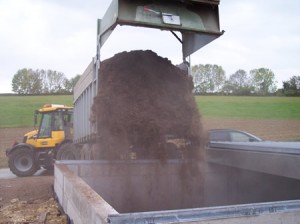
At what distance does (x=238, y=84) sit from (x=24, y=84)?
105ft

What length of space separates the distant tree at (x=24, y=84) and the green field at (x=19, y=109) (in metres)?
4.85

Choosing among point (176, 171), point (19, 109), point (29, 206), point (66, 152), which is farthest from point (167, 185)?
point (19, 109)

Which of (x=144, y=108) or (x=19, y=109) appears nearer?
(x=144, y=108)

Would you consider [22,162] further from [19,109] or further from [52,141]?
[19,109]

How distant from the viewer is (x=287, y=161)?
456 cm

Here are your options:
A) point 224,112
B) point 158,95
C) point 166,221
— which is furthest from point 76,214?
point 224,112

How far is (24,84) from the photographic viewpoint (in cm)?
5619

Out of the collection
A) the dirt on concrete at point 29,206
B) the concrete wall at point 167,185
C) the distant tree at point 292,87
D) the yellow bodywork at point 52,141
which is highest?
the distant tree at point 292,87

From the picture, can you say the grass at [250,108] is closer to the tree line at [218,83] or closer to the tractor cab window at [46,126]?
the tree line at [218,83]

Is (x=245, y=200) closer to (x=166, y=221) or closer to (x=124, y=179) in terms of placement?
(x=124, y=179)

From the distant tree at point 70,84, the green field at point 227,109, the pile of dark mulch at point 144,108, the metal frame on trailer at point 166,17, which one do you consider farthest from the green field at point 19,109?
the metal frame on trailer at point 166,17

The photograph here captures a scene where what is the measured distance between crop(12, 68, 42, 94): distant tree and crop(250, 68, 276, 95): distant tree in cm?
3169

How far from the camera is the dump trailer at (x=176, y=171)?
4.80 meters

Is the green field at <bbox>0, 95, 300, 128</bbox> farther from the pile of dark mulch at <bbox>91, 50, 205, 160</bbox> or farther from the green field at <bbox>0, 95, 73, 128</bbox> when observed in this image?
the pile of dark mulch at <bbox>91, 50, 205, 160</bbox>
